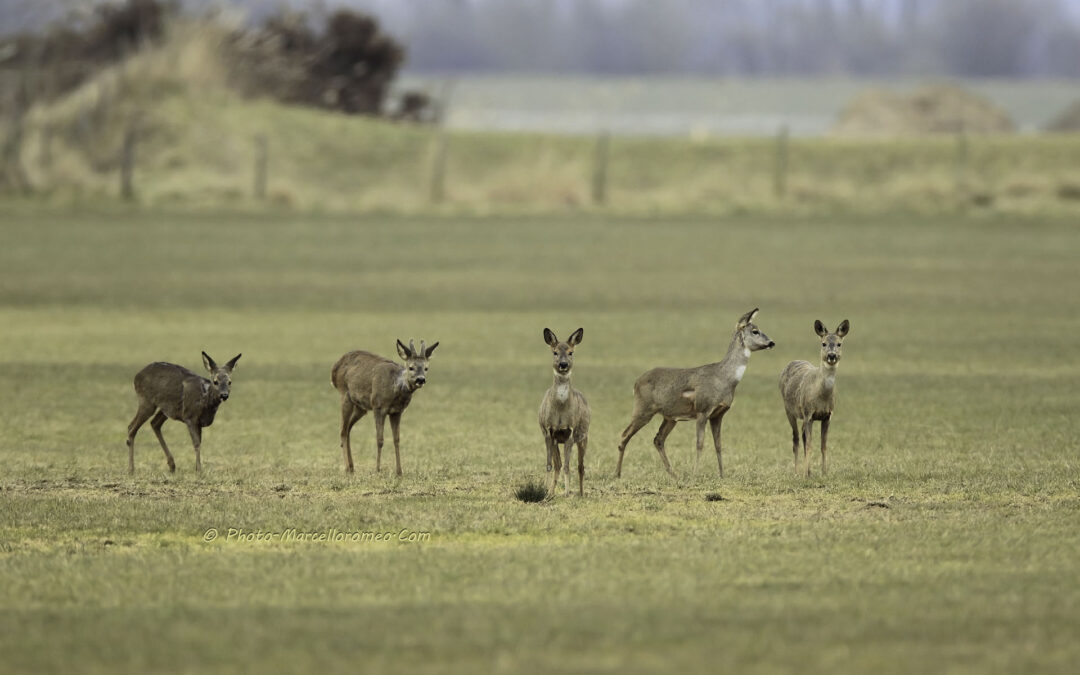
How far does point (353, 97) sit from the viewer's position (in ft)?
225

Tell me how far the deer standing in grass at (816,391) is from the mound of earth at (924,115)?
6438 centimetres

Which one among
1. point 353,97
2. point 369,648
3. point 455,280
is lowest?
point 369,648

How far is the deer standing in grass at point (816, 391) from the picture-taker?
1447 centimetres

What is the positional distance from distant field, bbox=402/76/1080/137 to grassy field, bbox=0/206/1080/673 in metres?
62.6

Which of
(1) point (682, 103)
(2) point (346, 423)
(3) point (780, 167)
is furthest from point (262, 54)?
(1) point (682, 103)

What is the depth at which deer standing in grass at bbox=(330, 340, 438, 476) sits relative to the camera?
14.7 metres

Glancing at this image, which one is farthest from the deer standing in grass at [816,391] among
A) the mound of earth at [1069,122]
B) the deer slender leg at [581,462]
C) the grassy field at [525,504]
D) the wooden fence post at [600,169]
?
the mound of earth at [1069,122]

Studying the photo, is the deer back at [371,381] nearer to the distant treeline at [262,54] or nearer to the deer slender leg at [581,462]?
the deer slender leg at [581,462]

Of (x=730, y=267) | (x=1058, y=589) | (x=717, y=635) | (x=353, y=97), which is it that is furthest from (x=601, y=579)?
(x=353, y=97)

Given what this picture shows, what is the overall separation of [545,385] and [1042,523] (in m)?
9.30

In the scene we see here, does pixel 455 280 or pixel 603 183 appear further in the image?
pixel 603 183

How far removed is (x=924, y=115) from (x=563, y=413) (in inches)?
2706

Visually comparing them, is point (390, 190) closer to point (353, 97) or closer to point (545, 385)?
point (353, 97)

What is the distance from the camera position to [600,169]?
2296 inches
